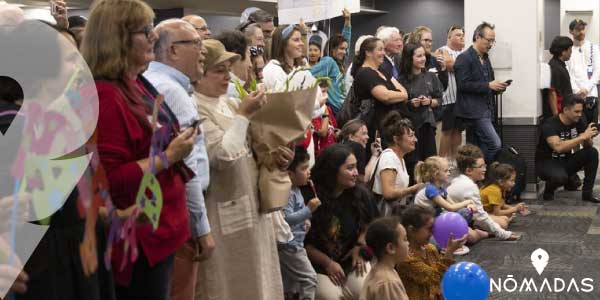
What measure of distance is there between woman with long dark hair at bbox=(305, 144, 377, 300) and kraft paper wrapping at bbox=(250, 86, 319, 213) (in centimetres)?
81

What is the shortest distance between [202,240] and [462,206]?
11.3 feet

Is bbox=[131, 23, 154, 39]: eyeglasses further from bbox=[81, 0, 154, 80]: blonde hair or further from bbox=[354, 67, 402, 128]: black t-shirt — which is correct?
bbox=[354, 67, 402, 128]: black t-shirt

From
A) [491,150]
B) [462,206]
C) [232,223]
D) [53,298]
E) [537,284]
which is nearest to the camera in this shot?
[53,298]

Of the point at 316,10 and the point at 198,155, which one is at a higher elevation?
the point at 316,10

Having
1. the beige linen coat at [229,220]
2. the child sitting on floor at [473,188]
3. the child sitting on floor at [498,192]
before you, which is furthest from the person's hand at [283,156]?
the child sitting on floor at [498,192]

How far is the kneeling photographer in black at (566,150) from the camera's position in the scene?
816cm

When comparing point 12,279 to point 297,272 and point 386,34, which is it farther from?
point 386,34

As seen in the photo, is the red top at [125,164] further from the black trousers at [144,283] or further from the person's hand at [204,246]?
the person's hand at [204,246]

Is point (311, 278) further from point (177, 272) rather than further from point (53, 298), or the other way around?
point (53, 298)

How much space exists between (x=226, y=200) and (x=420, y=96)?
3.74 meters

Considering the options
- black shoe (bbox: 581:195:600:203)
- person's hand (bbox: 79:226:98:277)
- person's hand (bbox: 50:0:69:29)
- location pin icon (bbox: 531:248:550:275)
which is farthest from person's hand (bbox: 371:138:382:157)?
person's hand (bbox: 79:226:98:277)

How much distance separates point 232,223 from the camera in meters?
3.37

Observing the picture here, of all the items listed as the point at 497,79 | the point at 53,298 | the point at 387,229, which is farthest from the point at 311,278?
the point at 497,79

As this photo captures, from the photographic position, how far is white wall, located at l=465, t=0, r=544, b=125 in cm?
854
